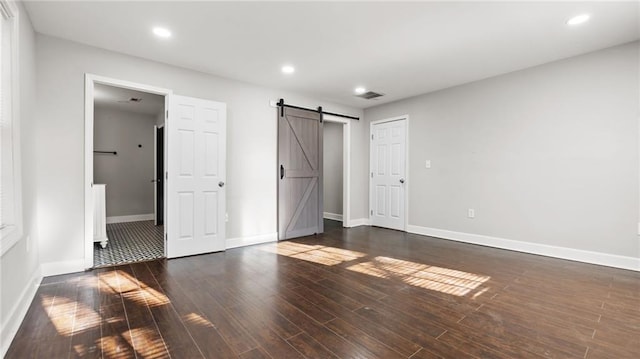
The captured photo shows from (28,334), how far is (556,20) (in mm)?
4942

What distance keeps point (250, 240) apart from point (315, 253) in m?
1.15

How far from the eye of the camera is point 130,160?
6848mm

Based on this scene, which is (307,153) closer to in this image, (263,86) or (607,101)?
(263,86)

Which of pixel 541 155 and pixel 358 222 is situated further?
pixel 358 222

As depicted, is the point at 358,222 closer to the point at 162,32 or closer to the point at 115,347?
the point at 162,32

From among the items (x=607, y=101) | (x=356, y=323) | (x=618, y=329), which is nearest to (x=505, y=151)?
(x=607, y=101)

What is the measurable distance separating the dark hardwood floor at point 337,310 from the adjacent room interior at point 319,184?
2 cm

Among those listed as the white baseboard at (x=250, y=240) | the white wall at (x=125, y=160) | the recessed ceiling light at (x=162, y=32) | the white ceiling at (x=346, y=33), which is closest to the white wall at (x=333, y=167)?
the white baseboard at (x=250, y=240)

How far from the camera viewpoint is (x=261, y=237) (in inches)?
183

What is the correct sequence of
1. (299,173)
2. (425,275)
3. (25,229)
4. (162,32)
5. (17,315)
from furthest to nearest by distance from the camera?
(299,173) < (425,275) < (162,32) < (25,229) < (17,315)

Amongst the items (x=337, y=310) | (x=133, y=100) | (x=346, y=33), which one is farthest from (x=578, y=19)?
(x=133, y=100)

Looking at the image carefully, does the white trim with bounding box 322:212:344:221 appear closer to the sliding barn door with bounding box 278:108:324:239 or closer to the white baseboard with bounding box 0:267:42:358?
the sliding barn door with bounding box 278:108:324:239

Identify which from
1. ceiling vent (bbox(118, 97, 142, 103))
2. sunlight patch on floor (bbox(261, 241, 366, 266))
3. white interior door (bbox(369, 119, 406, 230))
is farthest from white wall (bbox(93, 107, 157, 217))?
white interior door (bbox(369, 119, 406, 230))


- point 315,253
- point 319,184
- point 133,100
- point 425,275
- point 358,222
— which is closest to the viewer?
point 425,275
